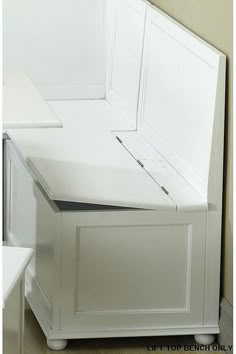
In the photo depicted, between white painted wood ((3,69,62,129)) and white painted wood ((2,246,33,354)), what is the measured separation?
0.70 m

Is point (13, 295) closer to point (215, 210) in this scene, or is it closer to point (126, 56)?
point (215, 210)

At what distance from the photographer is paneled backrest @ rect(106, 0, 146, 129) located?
4.83 metres

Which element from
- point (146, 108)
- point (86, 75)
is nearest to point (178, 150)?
point (146, 108)

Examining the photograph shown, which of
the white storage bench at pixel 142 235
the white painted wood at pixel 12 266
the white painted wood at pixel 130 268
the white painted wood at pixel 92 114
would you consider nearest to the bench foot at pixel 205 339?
the white storage bench at pixel 142 235

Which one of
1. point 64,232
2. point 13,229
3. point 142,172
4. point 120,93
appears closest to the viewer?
point 64,232

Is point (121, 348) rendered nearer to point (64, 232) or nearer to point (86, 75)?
point (64, 232)

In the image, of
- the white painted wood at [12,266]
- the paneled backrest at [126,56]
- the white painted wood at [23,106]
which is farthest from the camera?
the paneled backrest at [126,56]

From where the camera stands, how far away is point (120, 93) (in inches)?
202

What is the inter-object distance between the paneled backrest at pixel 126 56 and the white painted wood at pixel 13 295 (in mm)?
1972

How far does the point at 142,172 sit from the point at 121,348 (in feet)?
2.53

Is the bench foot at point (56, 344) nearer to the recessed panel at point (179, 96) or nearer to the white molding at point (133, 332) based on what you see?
the white molding at point (133, 332)

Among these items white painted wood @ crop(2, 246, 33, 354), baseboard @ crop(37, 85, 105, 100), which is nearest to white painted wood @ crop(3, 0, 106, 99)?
baseboard @ crop(37, 85, 105, 100)

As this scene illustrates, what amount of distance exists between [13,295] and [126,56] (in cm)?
237

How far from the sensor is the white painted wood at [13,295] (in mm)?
2748
